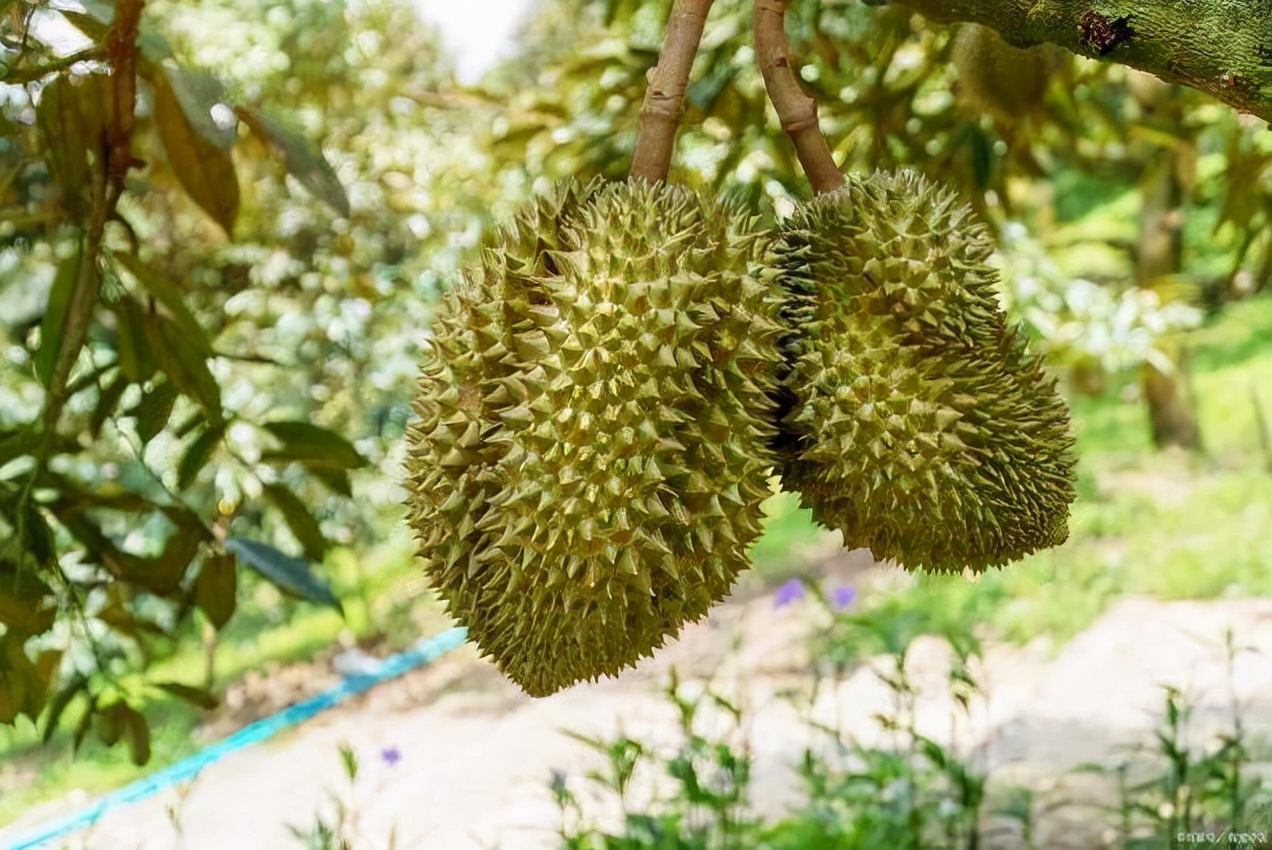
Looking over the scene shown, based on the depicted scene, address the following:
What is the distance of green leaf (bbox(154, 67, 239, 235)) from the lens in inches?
39.6

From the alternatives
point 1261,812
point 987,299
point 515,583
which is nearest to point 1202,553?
point 1261,812

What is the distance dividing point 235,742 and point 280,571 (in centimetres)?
56

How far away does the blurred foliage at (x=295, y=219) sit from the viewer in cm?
102

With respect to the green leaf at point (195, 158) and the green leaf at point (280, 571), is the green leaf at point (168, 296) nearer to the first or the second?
the green leaf at point (195, 158)

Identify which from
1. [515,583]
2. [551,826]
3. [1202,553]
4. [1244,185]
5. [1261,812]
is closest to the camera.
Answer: [515,583]

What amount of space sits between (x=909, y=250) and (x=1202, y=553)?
191cm

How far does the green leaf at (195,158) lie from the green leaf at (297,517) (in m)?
0.29

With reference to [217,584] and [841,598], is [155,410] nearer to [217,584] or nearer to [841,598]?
[217,584]

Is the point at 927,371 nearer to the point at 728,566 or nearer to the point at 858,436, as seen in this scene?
the point at 858,436

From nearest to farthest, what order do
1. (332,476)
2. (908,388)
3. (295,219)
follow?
1. (908,388)
2. (332,476)
3. (295,219)

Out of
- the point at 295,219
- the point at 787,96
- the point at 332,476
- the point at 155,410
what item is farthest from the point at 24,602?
the point at 295,219

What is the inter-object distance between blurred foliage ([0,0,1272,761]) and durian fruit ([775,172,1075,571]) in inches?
3.8

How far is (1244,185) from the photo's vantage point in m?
1.28

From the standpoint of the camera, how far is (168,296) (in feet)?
3.41
